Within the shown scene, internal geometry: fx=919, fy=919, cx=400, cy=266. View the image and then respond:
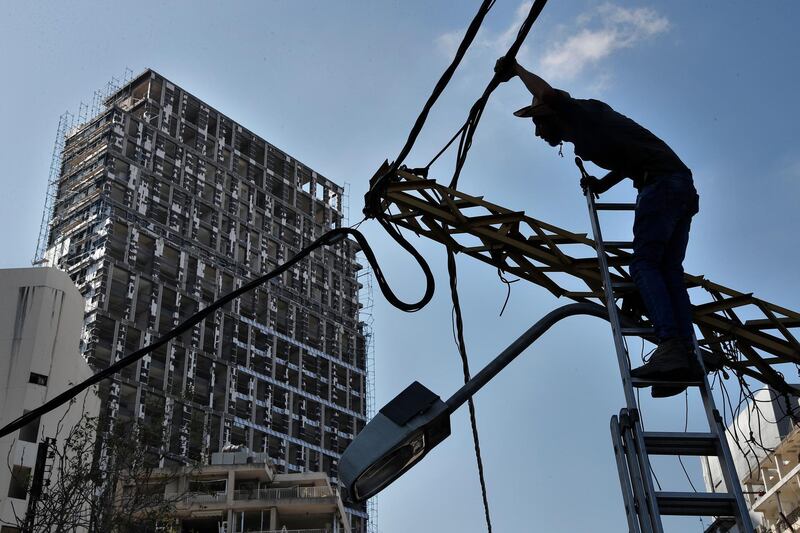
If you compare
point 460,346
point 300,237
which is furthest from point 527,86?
point 300,237

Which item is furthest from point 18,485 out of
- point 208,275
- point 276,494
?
point 208,275

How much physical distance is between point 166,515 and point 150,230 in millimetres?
63995

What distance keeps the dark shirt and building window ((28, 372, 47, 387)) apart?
1427 inches

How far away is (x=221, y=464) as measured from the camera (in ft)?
183

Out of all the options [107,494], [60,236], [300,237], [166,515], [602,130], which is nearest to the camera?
[602,130]

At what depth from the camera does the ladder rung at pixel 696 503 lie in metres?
4.59

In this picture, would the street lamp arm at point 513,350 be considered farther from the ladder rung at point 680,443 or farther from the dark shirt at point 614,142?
the dark shirt at point 614,142

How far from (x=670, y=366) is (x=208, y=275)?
3441 inches

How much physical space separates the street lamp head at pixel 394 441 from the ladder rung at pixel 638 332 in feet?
4.55

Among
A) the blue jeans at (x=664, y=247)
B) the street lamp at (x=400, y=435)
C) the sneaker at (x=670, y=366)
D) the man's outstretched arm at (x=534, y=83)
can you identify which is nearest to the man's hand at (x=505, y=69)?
the man's outstretched arm at (x=534, y=83)

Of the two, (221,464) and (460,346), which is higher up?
(221,464)

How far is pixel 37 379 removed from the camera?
38844 mm

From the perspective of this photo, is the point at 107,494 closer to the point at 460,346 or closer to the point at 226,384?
the point at 460,346

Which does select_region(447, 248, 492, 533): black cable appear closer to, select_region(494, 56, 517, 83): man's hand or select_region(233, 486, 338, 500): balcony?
select_region(494, 56, 517, 83): man's hand
